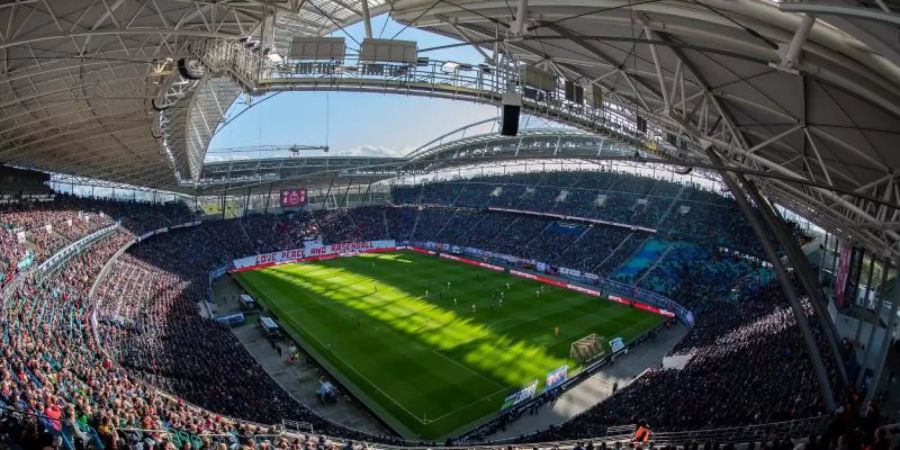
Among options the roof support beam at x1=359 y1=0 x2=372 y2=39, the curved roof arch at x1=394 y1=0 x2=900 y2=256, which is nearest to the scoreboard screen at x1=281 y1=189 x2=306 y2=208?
the curved roof arch at x1=394 y1=0 x2=900 y2=256

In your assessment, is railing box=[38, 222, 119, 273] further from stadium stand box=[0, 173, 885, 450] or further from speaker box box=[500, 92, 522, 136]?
speaker box box=[500, 92, 522, 136]

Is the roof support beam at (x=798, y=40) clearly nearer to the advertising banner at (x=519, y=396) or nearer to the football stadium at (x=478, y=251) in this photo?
the football stadium at (x=478, y=251)

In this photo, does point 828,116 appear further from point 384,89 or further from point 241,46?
point 241,46

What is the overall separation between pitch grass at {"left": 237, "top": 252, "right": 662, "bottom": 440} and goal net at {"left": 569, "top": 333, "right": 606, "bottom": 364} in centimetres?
55

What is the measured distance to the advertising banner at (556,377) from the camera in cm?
2720

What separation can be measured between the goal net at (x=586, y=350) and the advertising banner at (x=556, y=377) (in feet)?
8.63

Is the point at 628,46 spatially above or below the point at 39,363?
above

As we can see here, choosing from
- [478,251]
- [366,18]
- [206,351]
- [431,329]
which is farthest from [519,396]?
[478,251]

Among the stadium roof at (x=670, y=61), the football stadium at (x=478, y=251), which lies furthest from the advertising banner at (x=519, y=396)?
the stadium roof at (x=670, y=61)

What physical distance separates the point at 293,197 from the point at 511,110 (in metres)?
59.7

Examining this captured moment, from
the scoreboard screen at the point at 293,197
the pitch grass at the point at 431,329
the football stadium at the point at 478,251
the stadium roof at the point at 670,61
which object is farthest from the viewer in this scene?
the scoreboard screen at the point at 293,197

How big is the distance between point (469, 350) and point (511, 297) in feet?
42.9

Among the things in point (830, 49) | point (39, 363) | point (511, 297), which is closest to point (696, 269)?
point (511, 297)

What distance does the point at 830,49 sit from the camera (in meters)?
8.45
